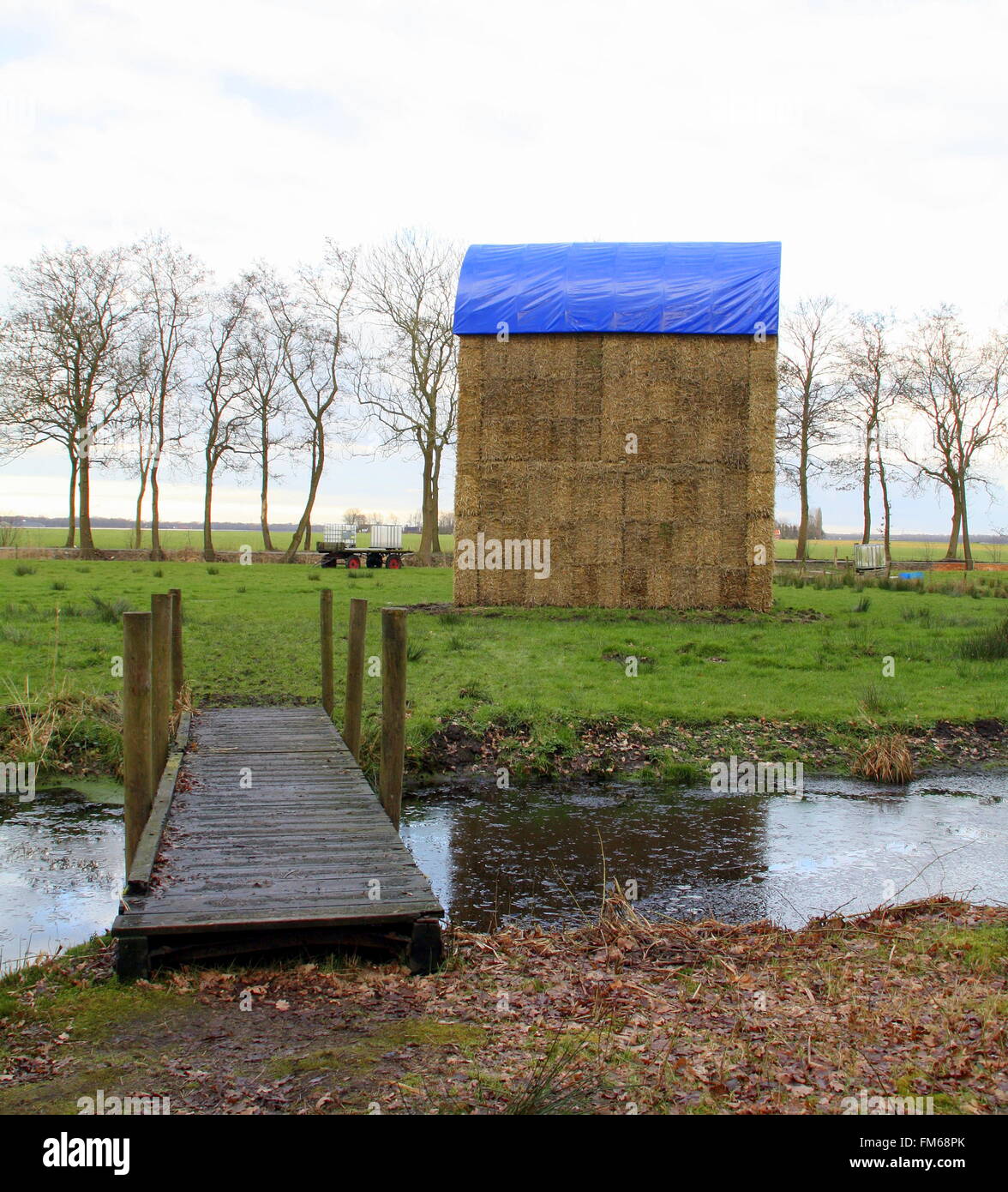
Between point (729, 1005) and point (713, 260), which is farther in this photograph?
point (713, 260)

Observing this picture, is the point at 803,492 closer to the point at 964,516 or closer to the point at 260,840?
the point at 964,516

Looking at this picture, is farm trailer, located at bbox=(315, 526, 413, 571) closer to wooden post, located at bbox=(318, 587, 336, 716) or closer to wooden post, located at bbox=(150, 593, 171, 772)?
wooden post, located at bbox=(318, 587, 336, 716)

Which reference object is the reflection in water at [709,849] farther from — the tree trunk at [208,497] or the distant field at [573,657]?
the tree trunk at [208,497]

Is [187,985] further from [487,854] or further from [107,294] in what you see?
[107,294]

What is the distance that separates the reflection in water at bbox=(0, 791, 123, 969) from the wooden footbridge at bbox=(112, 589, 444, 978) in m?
0.70

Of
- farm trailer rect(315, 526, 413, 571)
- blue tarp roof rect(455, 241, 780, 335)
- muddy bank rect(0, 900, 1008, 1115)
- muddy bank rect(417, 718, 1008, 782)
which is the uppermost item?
blue tarp roof rect(455, 241, 780, 335)

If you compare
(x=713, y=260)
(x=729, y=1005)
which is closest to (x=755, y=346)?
(x=713, y=260)

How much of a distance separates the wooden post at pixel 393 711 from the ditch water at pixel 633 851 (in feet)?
2.56

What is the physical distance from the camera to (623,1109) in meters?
4.20

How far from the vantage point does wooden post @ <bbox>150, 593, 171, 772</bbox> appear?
9.34m

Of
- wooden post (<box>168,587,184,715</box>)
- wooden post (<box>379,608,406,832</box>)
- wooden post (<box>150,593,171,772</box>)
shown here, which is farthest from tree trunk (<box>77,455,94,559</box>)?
wooden post (<box>379,608,406,832</box>)
